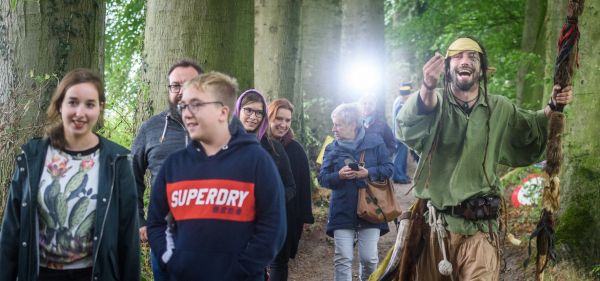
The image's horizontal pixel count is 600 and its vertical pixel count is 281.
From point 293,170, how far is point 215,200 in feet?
12.3

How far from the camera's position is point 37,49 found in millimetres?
7793

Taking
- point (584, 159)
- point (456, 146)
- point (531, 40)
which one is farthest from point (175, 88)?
point (531, 40)

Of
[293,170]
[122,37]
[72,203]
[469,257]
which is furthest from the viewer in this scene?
[122,37]

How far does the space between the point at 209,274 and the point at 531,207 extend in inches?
357

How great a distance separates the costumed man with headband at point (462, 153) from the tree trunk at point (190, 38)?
2537mm

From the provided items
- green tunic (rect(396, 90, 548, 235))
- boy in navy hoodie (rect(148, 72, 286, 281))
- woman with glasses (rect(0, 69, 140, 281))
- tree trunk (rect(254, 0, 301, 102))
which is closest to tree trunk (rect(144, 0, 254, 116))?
green tunic (rect(396, 90, 548, 235))

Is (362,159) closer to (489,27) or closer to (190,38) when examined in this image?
(190,38)

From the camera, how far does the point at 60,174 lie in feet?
15.3

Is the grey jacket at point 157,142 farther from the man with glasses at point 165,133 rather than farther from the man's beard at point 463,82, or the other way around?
the man's beard at point 463,82

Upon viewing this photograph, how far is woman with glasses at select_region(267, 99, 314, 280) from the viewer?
7.94 metres

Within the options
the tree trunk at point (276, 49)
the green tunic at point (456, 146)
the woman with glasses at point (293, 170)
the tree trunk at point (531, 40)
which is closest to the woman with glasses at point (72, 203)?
the green tunic at point (456, 146)

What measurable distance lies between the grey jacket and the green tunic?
170 centimetres

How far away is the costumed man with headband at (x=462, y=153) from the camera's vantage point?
6207 millimetres

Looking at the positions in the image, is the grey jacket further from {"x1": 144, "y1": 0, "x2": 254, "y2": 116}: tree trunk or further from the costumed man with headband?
{"x1": 144, "y1": 0, "x2": 254, "y2": 116}: tree trunk
